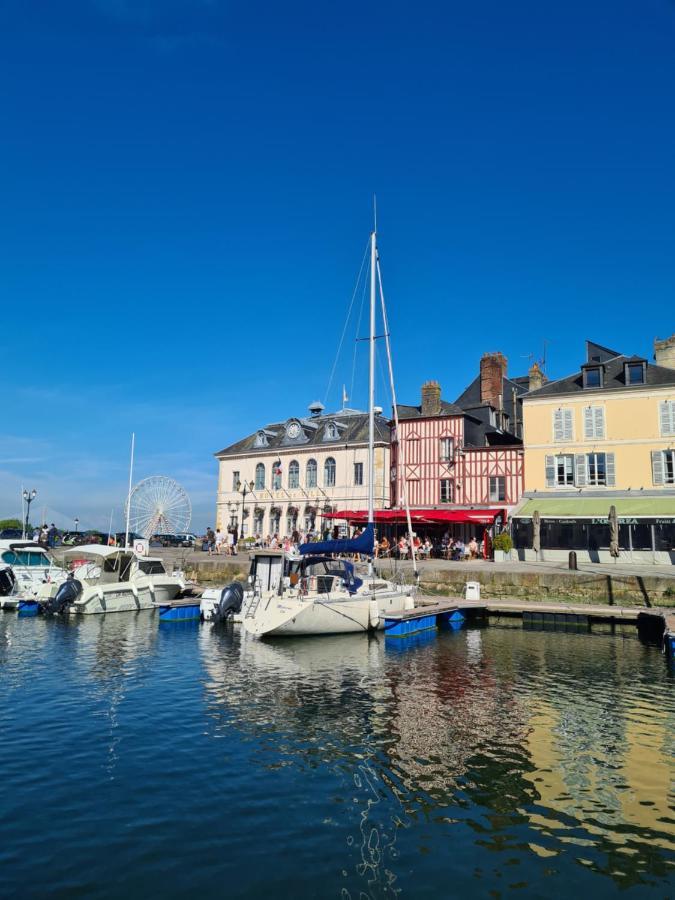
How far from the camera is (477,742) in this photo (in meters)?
9.96

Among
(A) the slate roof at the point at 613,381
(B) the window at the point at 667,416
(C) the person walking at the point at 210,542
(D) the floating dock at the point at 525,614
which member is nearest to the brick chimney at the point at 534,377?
(A) the slate roof at the point at 613,381

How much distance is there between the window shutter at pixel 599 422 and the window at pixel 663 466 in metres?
2.57

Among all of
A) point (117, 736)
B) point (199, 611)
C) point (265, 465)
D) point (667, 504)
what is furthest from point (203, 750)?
point (265, 465)

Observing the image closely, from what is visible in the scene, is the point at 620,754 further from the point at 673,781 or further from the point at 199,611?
the point at 199,611

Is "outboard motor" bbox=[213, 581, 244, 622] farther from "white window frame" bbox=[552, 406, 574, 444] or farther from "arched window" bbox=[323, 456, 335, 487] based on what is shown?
"arched window" bbox=[323, 456, 335, 487]

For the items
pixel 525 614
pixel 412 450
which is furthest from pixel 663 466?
pixel 412 450

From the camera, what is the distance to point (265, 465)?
45.4m

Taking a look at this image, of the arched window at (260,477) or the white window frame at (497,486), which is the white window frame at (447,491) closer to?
the white window frame at (497,486)

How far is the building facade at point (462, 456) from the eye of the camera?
34250 millimetres

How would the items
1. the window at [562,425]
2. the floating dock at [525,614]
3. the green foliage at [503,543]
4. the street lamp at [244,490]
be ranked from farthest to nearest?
1. the street lamp at [244,490]
2. the window at [562,425]
3. the green foliage at [503,543]
4. the floating dock at [525,614]

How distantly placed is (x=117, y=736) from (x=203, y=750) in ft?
5.08

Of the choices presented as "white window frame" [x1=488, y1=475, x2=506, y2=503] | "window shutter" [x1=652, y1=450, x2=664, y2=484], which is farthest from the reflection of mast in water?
"window shutter" [x1=652, y1=450, x2=664, y2=484]

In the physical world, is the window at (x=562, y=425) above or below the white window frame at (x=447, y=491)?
above

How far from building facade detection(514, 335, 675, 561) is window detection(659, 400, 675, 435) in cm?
4
